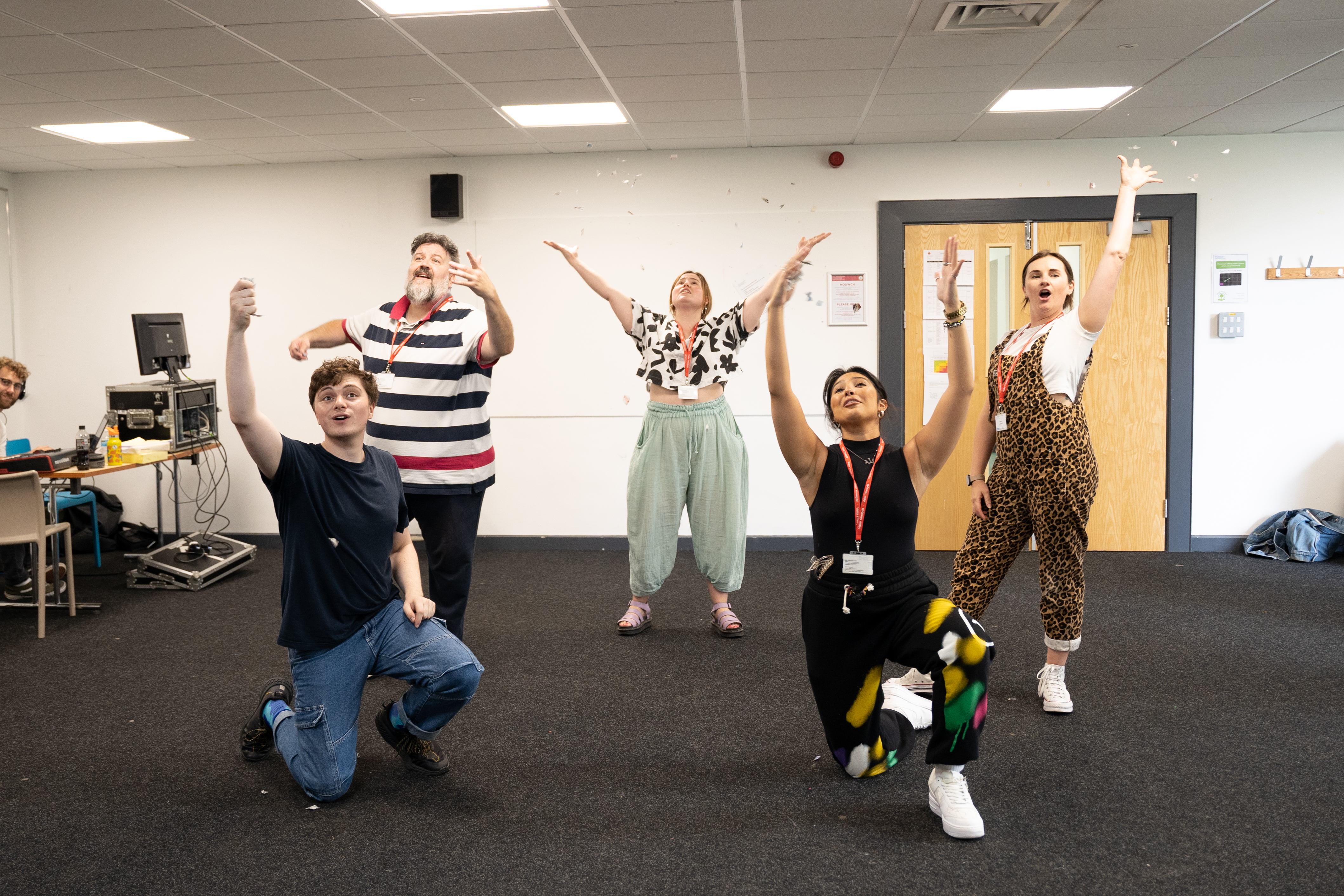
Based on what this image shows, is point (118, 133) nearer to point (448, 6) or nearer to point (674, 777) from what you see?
point (448, 6)

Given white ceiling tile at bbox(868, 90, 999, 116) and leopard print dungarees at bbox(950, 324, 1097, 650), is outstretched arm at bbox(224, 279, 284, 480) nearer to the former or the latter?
leopard print dungarees at bbox(950, 324, 1097, 650)

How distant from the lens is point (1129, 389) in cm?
525

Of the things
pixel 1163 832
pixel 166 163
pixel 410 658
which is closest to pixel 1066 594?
pixel 1163 832

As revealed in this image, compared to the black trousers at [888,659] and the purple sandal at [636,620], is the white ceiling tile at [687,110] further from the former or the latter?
the black trousers at [888,659]

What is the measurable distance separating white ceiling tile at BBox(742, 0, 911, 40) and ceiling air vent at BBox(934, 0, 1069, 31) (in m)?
0.16

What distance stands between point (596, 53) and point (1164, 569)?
3.92m

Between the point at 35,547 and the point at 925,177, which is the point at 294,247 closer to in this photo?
the point at 35,547

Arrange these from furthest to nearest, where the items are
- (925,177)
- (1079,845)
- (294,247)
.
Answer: (294,247) < (925,177) < (1079,845)

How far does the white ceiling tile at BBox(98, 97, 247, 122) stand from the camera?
13.9 ft

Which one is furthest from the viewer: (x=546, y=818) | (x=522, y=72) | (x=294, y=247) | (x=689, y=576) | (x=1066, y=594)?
(x=294, y=247)

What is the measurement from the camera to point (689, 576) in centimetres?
482

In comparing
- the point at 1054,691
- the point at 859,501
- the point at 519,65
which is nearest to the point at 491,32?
the point at 519,65

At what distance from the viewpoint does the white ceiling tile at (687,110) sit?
170 inches

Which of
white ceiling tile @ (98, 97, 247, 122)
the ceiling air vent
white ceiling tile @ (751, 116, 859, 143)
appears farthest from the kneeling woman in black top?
white ceiling tile @ (98, 97, 247, 122)
